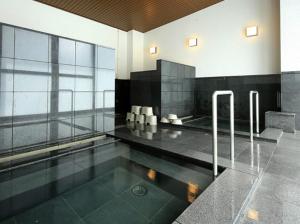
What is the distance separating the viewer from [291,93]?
4152 millimetres

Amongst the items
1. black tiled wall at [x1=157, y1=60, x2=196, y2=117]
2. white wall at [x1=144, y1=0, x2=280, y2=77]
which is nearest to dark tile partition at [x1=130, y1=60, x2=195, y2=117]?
black tiled wall at [x1=157, y1=60, x2=196, y2=117]

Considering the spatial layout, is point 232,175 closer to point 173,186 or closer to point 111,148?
point 173,186

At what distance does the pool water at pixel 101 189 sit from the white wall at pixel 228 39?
13.9 ft

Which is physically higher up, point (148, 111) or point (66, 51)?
point (66, 51)

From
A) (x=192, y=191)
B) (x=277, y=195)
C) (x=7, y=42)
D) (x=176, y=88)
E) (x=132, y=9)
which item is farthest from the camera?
(x=132, y=9)

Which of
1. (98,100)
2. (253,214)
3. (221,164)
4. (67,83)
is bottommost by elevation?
(253,214)

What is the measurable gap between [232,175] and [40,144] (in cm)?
333

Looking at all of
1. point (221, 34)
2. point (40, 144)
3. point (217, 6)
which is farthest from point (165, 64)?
point (40, 144)

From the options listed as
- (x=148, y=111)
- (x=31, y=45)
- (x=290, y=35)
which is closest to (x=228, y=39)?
(x=290, y=35)

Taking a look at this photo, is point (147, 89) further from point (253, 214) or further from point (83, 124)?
point (253, 214)

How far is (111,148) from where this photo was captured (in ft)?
11.0

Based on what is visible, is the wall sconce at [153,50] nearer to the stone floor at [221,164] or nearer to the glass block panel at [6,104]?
the stone floor at [221,164]

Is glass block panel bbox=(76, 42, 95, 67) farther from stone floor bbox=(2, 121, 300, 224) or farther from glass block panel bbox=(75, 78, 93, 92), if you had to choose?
stone floor bbox=(2, 121, 300, 224)

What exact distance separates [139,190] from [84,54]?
10.6 ft
